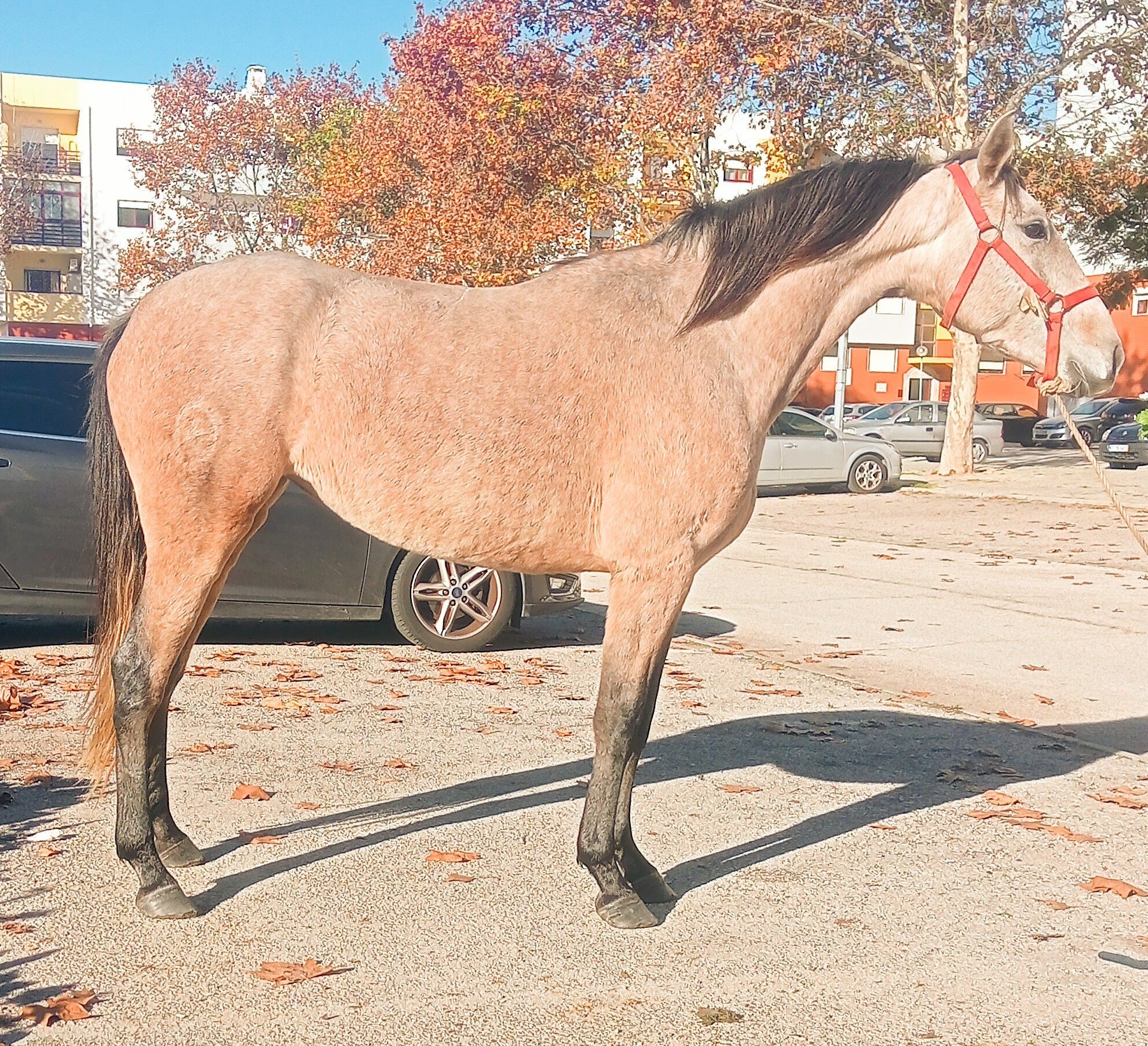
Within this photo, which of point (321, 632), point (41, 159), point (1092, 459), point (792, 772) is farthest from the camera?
point (41, 159)

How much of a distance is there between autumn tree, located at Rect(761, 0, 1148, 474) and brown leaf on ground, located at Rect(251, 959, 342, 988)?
912 inches

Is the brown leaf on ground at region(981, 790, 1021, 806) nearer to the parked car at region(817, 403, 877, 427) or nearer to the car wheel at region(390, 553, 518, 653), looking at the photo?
the car wheel at region(390, 553, 518, 653)

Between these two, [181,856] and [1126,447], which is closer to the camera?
[181,856]

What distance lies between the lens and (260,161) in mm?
50375

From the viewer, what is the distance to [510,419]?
431 centimetres

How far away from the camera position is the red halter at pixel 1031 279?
4547 millimetres

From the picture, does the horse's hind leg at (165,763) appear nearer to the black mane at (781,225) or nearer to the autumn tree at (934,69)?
the black mane at (781,225)

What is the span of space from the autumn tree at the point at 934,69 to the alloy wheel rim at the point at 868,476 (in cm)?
340

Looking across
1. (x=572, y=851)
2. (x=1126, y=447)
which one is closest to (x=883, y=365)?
(x=1126, y=447)

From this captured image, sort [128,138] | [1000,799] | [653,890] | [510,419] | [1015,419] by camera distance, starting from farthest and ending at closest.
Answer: [128,138] → [1015,419] → [1000,799] → [653,890] → [510,419]

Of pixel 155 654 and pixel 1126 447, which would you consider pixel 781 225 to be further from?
pixel 1126 447

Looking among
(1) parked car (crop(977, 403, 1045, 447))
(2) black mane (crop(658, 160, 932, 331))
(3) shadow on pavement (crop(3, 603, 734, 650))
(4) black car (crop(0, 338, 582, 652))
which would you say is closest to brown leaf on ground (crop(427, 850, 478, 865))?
(2) black mane (crop(658, 160, 932, 331))

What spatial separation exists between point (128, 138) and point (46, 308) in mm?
12444

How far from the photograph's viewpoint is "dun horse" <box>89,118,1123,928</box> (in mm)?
4297
